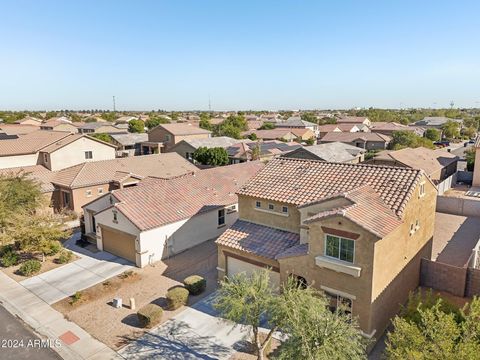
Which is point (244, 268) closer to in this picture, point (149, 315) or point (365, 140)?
point (149, 315)

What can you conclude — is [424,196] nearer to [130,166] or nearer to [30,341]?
[30,341]

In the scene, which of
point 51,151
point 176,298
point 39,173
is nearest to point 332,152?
point 51,151

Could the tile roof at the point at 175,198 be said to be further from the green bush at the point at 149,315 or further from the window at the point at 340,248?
the window at the point at 340,248

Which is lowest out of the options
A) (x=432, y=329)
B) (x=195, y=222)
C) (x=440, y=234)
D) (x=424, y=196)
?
(x=440, y=234)

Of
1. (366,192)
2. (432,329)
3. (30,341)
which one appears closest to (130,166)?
(30,341)

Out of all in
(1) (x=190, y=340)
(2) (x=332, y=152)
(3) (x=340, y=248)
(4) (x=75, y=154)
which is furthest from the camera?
(2) (x=332, y=152)

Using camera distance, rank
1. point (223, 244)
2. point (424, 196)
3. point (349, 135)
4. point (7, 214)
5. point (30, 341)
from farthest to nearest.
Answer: point (349, 135) < point (7, 214) < point (223, 244) < point (424, 196) < point (30, 341)
